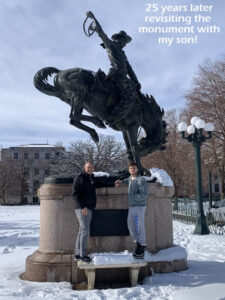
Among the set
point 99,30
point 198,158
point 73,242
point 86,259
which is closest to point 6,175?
point 198,158

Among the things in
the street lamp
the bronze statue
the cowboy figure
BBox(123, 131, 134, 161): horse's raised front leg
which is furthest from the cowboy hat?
the street lamp

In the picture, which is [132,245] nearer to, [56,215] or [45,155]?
[56,215]

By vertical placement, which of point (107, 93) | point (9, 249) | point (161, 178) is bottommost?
point (9, 249)

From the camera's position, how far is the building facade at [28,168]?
5806 cm

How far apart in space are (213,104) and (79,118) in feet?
66.4

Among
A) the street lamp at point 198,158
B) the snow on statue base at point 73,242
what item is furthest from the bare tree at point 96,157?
the snow on statue base at point 73,242

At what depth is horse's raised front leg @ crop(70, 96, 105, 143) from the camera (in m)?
6.17

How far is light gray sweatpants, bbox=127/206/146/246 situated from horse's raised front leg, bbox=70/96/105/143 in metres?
2.23

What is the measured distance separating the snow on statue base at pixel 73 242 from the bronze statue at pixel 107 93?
1.15 metres

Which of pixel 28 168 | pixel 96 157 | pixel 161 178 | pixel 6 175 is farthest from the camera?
pixel 28 168

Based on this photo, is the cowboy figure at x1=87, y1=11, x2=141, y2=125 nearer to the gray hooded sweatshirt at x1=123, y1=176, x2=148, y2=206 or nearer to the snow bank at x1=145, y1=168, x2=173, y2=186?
the snow bank at x1=145, y1=168, x2=173, y2=186

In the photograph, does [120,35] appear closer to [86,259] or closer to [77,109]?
[77,109]

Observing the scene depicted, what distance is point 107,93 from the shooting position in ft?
21.2

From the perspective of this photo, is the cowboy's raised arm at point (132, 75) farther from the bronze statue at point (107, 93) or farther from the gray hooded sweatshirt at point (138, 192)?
the gray hooded sweatshirt at point (138, 192)
